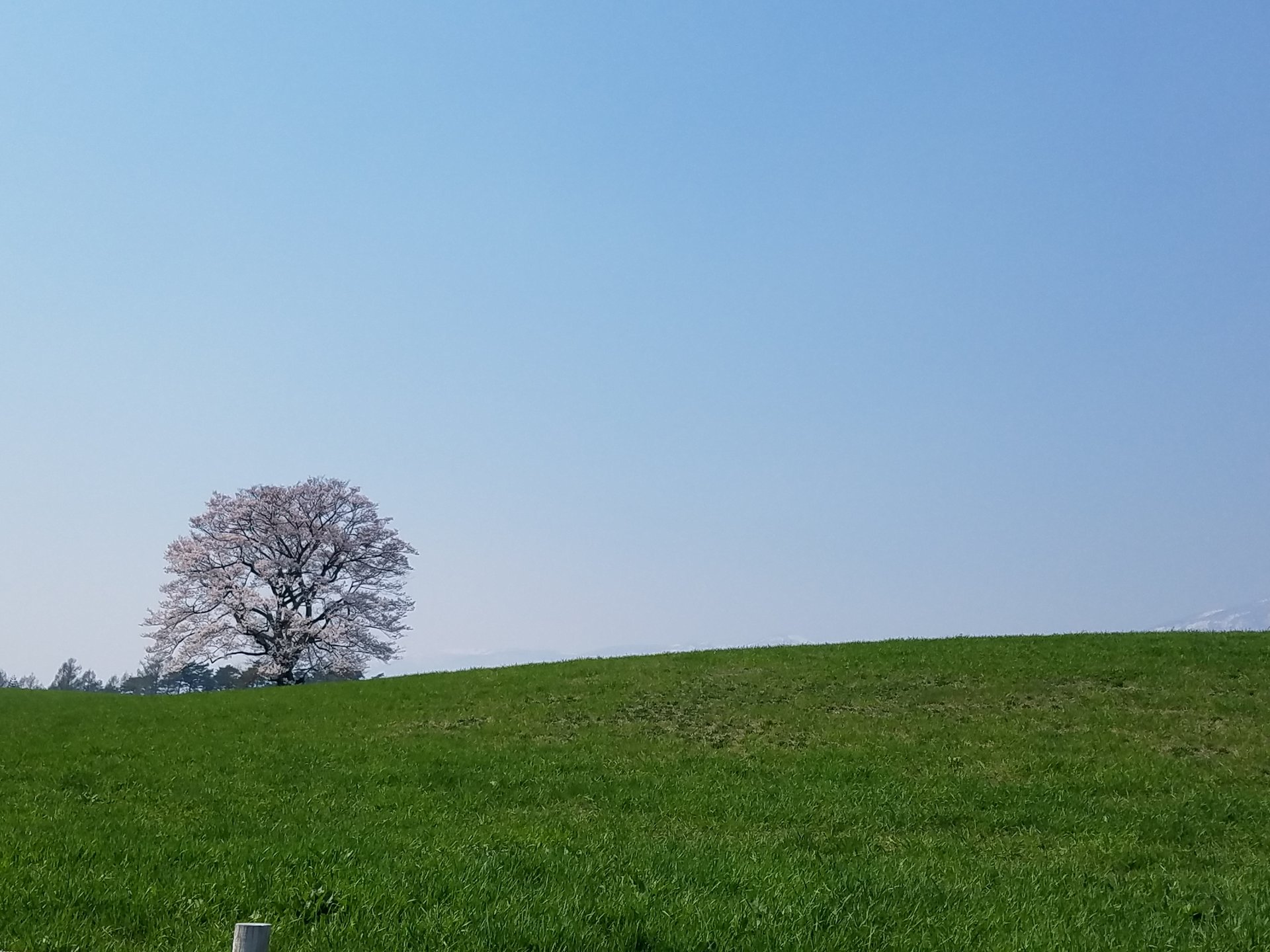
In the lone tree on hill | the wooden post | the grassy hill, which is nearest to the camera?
the wooden post

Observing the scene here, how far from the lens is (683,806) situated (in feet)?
52.9

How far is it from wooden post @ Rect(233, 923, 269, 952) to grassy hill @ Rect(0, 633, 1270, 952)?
2.27 m

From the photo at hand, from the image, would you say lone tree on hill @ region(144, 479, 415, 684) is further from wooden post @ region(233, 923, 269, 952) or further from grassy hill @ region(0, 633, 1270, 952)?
wooden post @ region(233, 923, 269, 952)

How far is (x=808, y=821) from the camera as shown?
14.9 m

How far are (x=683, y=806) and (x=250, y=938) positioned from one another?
487 inches

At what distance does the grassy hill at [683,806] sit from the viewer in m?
7.55

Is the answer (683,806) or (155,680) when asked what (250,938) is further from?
(155,680)

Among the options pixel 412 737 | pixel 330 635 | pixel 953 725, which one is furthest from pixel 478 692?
pixel 330 635

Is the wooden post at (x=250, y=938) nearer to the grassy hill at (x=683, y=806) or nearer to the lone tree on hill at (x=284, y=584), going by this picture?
the grassy hill at (x=683, y=806)

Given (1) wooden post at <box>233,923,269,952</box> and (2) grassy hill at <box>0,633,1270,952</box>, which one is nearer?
(1) wooden post at <box>233,923,269,952</box>

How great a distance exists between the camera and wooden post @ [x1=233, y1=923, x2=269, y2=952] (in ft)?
15.0

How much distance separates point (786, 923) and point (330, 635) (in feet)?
190

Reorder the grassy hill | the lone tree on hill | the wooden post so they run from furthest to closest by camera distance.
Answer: the lone tree on hill < the grassy hill < the wooden post

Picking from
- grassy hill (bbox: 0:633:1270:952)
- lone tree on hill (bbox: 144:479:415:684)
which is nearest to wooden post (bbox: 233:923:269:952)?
grassy hill (bbox: 0:633:1270:952)
